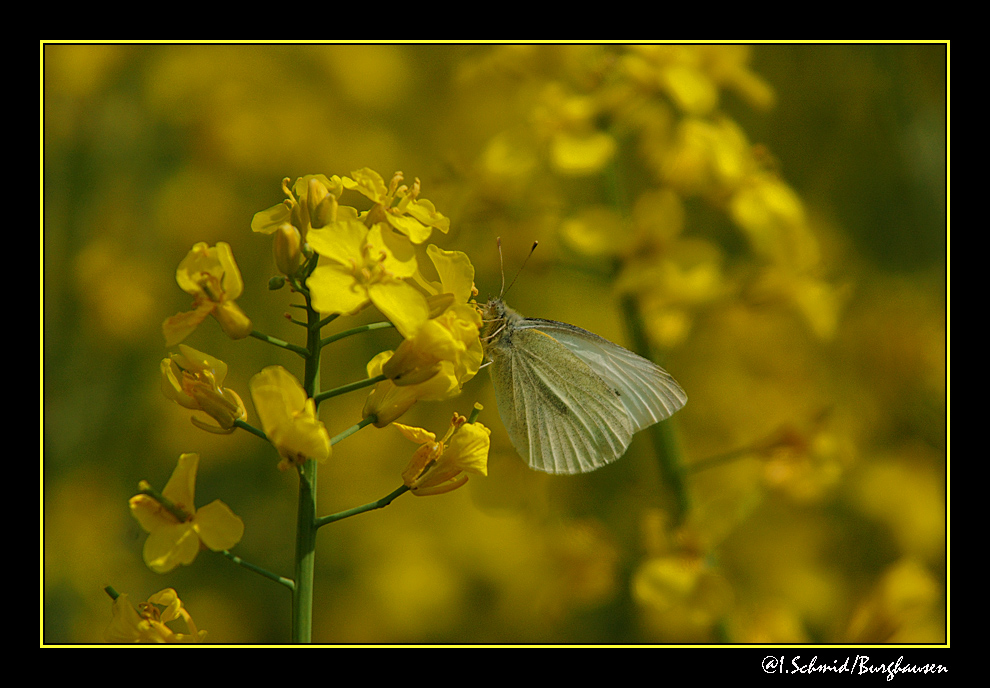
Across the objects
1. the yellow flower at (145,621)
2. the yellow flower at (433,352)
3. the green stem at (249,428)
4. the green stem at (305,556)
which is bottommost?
the yellow flower at (145,621)

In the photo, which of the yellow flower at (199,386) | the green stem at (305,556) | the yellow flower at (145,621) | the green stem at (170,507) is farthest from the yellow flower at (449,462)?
the yellow flower at (145,621)

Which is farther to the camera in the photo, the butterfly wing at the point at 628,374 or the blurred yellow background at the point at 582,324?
the blurred yellow background at the point at 582,324

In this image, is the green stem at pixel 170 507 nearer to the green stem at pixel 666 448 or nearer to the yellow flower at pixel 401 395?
the yellow flower at pixel 401 395

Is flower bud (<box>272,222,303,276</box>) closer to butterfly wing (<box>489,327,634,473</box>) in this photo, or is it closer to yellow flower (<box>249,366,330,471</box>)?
yellow flower (<box>249,366,330,471</box>)

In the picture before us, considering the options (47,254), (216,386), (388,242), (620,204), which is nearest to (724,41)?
(620,204)

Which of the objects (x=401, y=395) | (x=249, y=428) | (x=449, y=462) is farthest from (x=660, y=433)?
(x=249, y=428)

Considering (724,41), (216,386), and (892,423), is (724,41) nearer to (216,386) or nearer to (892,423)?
(216,386)
